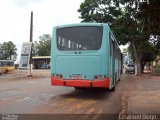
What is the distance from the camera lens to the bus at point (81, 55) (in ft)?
52.4

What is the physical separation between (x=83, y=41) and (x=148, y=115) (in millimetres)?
6479

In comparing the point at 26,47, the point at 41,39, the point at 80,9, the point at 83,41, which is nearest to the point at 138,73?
the point at 80,9

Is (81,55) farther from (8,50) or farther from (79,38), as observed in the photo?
(8,50)

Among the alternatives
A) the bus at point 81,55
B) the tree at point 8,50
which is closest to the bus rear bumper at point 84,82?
the bus at point 81,55

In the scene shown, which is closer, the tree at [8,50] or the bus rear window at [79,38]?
the bus rear window at [79,38]

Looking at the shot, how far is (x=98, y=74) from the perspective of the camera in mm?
15961

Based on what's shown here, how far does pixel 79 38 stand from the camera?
16453mm

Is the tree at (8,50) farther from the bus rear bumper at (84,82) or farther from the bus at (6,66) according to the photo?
the bus rear bumper at (84,82)

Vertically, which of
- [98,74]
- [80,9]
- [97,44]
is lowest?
[98,74]

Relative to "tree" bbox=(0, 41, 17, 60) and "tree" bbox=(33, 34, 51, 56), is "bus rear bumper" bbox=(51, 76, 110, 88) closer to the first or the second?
"tree" bbox=(0, 41, 17, 60)

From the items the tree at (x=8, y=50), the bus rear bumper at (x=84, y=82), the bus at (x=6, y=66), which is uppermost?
the tree at (x=8, y=50)

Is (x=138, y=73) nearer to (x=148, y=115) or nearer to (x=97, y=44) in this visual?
(x=97, y=44)

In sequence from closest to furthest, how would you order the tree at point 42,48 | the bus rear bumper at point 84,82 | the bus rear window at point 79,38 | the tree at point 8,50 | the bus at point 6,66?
the bus rear bumper at point 84,82 → the bus rear window at point 79,38 → the bus at point 6,66 → the tree at point 8,50 → the tree at point 42,48

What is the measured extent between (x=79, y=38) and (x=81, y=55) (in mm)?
826
